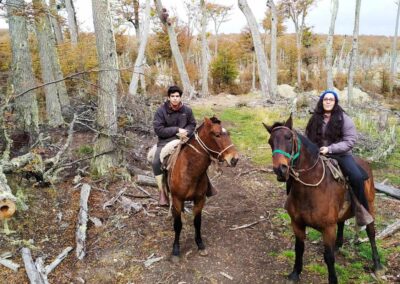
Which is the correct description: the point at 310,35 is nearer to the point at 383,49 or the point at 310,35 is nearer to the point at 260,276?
the point at 383,49

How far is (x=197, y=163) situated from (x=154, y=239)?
66.7 inches

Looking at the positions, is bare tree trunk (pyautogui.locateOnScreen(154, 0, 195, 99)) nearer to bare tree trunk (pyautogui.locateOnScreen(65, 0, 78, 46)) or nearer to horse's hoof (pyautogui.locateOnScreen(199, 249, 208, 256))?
bare tree trunk (pyautogui.locateOnScreen(65, 0, 78, 46))

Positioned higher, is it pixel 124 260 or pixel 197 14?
pixel 197 14

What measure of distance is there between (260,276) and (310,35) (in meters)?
40.7

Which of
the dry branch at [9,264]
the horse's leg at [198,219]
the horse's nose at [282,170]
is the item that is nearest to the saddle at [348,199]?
the horse's nose at [282,170]

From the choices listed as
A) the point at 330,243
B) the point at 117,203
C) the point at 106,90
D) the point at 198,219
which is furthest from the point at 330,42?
the point at 330,243

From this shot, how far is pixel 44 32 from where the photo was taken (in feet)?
35.0

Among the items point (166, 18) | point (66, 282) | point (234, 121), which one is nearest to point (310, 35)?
point (166, 18)

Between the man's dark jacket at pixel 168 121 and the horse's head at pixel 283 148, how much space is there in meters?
1.94

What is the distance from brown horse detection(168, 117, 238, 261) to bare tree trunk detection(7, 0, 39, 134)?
12.8ft

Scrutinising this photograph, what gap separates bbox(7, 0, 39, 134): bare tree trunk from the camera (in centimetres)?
717

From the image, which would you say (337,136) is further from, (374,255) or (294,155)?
(374,255)

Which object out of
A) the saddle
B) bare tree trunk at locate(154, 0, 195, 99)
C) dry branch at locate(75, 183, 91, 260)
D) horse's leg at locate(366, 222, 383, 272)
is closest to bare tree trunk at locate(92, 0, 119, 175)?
dry branch at locate(75, 183, 91, 260)

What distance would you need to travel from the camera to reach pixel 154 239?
552 cm
